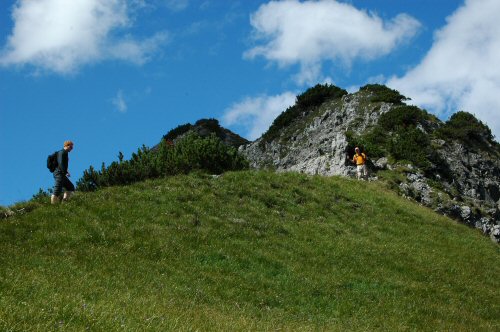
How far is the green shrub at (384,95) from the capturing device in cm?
5756

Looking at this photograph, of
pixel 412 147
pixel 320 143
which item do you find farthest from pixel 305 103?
pixel 412 147

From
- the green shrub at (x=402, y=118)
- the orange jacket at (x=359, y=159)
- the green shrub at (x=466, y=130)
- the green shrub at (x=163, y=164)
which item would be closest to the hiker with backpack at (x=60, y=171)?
the green shrub at (x=163, y=164)

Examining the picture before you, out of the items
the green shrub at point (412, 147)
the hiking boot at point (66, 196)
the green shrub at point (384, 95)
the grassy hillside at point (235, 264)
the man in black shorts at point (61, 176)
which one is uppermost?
the green shrub at point (384, 95)

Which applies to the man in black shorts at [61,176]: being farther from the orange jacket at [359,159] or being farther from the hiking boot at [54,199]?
the orange jacket at [359,159]

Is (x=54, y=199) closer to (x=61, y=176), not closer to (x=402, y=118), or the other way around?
(x=61, y=176)

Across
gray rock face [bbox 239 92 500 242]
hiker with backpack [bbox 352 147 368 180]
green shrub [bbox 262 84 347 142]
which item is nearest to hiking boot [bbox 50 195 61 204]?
hiker with backpack [bbox 352 147 368 180]

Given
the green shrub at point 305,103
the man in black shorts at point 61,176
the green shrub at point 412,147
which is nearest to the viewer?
the man in black shorts at point 61,176

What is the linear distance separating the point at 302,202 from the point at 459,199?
59.7ft

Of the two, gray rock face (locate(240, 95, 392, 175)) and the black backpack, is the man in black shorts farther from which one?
gray rock face (locate(240, 95, 392, 175))

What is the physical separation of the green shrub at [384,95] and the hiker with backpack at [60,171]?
42322 millimetres

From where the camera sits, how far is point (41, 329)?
6.63 m

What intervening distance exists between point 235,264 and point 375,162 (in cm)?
2820

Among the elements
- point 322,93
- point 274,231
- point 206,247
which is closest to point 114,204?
point 206,247

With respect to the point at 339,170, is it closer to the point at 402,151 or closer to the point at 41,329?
the point at 402,151
